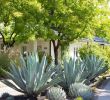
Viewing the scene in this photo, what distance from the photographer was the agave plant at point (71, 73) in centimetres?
1340

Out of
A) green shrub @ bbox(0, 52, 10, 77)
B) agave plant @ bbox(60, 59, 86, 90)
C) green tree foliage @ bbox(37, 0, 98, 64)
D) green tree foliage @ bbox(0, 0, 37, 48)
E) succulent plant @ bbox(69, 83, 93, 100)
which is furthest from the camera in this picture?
green tree foliage @ bbox(37, 0, 98, 64)

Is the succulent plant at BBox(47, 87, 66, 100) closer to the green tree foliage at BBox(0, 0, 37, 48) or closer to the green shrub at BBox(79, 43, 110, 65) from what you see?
the green tree foliage at BBox(0, 0, 37, 48)

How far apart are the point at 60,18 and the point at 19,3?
10.7 feet

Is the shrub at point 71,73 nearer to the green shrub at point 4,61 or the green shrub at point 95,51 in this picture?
the green shrub at point 4,61

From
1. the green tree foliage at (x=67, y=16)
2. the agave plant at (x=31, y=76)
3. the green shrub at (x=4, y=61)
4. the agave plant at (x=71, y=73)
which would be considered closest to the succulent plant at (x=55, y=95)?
the agave plant at (x=31, y=76)

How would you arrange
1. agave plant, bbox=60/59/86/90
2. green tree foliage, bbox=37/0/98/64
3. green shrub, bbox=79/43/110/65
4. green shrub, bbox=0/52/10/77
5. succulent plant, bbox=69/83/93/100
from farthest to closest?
green shrub, bbox=79/43/110/65
green tree foliage, bbox=37/0/98/64
green shrub, bbox=0/52/10/77
agave plant, bbox=60/59/86/90
succulent plant, bbox=69/83/93/100

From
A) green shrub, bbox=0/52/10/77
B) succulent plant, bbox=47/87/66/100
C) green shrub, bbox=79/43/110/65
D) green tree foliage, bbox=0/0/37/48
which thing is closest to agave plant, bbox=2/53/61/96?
succulent plant, bbox=47/87/66/100

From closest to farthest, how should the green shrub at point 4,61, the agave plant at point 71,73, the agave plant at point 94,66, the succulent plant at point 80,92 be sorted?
the succulent plant at point 80,92 < the agave plant at point 71,73 < the agave plant at point 94,66 < the green shrub at point 4,61

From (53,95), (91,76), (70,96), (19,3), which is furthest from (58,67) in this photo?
(19,3)

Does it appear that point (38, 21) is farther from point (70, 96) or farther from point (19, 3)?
point (70, 96)

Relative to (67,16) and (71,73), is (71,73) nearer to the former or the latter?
(71,73)

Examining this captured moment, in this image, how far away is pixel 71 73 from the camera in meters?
13.5

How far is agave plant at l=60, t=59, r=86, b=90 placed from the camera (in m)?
13.4

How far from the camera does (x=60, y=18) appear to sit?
2511 centimetres
